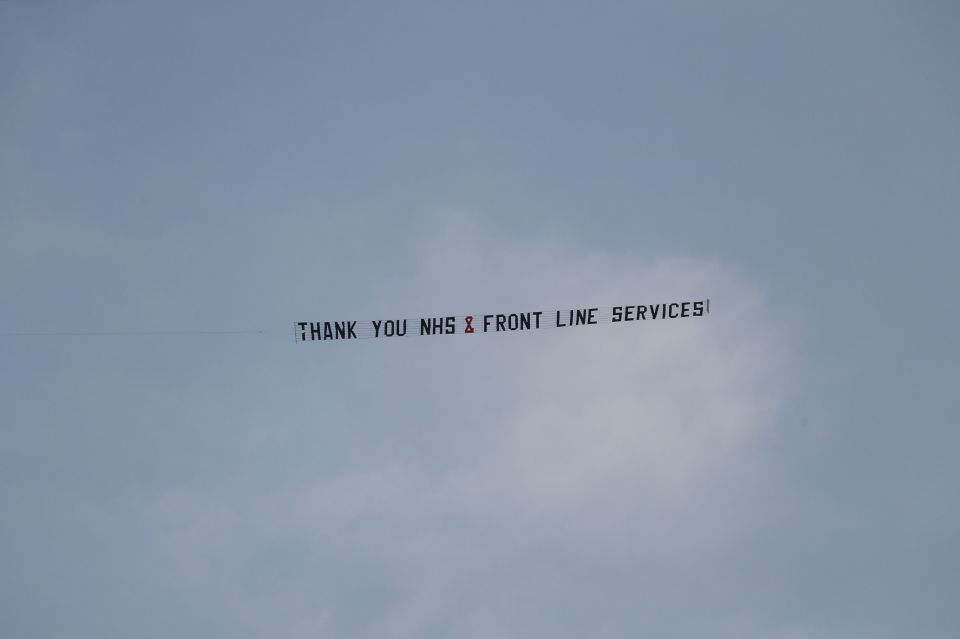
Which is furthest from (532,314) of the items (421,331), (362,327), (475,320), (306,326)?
(306,326)

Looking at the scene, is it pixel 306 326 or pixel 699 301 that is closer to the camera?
pixel 306 326

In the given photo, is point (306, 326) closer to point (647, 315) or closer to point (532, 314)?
point (532, 314)

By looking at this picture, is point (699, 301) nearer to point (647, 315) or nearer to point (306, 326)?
point (647, 315)

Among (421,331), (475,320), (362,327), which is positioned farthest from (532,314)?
(362,327)

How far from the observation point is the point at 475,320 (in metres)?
136

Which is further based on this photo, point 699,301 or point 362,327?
point 699,301

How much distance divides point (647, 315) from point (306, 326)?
54.2m

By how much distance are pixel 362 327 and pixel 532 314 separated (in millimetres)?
26831

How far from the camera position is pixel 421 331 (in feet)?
434

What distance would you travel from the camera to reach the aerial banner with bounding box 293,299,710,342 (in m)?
131

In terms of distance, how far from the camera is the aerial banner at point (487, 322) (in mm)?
130875

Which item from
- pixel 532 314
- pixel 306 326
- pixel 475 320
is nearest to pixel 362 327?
pixel 306 326

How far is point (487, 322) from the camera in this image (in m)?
136

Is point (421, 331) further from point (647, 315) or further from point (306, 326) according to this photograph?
point (647, 315)
